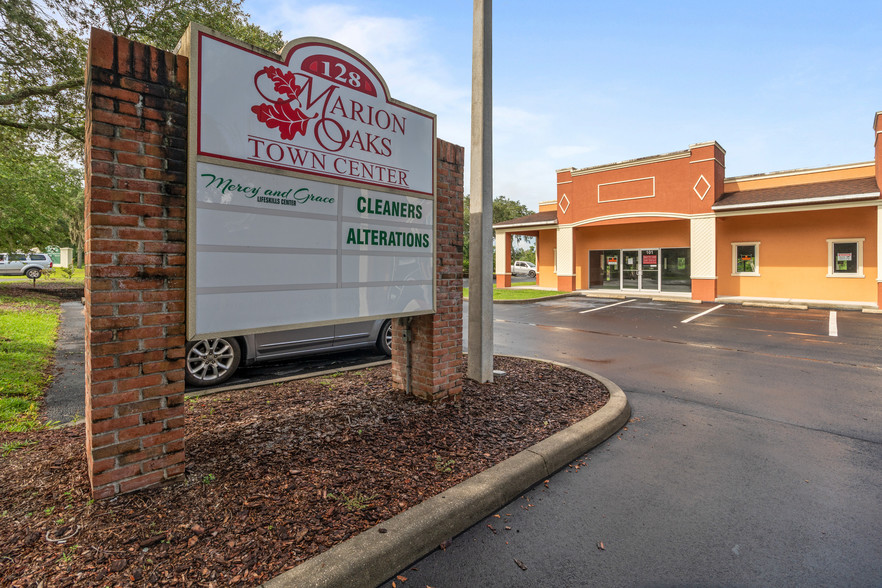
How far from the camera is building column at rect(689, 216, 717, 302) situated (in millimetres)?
18281

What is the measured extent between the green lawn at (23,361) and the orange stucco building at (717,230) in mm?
20095

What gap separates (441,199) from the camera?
4746mm

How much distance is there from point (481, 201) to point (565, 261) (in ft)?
60.1

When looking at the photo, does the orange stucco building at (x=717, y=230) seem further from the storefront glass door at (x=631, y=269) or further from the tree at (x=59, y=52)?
the tree at (x=59, y=52)

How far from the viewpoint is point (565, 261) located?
22.8 m

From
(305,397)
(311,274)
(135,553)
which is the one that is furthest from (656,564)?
(305,397)

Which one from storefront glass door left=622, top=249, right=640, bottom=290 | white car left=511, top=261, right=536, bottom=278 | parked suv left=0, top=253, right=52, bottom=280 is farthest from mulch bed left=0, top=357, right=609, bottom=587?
parked suv left=0, top=253, right=52, bottom=280

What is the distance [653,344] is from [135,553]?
9.21 metres

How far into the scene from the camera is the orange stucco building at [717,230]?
16.2 m

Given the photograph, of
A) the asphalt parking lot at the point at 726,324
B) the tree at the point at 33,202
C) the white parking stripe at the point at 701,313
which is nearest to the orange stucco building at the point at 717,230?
the white parking stripe at the point at 701,313

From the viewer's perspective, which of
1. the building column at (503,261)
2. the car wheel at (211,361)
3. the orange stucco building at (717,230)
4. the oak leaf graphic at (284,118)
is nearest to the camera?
the oak leaf graphic at (284,118)

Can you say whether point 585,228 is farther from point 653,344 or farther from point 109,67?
point 109,67

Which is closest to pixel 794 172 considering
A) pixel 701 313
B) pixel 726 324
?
pixel 701 313

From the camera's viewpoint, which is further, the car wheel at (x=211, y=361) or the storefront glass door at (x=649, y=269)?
the storefront glass door at (x=649, y=269)
